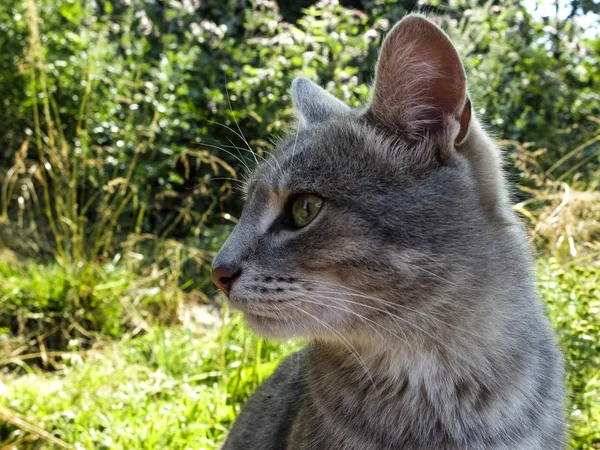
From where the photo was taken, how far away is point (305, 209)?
1675 millimetres

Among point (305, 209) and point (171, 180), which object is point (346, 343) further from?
point (171, 180)

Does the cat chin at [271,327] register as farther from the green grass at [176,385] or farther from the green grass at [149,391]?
the green grass at [149,391]

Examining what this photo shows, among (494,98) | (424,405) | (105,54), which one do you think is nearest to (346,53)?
(494,98)

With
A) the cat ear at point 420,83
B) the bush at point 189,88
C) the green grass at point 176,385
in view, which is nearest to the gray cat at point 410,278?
the cat ear at point 420,83

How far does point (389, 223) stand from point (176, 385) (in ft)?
6.63

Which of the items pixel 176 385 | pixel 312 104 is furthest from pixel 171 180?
pixel 312 104

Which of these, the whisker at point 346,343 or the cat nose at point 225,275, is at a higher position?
the cat nose at point 225,275

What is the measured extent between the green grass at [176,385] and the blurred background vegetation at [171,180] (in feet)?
0.04

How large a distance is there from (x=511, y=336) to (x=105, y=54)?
14.4ft

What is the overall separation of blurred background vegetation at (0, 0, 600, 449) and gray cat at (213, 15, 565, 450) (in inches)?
40.1

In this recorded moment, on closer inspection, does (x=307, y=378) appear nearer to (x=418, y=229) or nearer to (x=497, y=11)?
(x=418, y=229)

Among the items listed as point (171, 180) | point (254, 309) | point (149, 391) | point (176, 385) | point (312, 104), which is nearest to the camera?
point (254, 309)

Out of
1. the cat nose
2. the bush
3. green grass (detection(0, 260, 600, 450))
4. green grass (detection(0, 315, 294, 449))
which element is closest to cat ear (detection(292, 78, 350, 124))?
the cat nose

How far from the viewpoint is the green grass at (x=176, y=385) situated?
2596 mm
